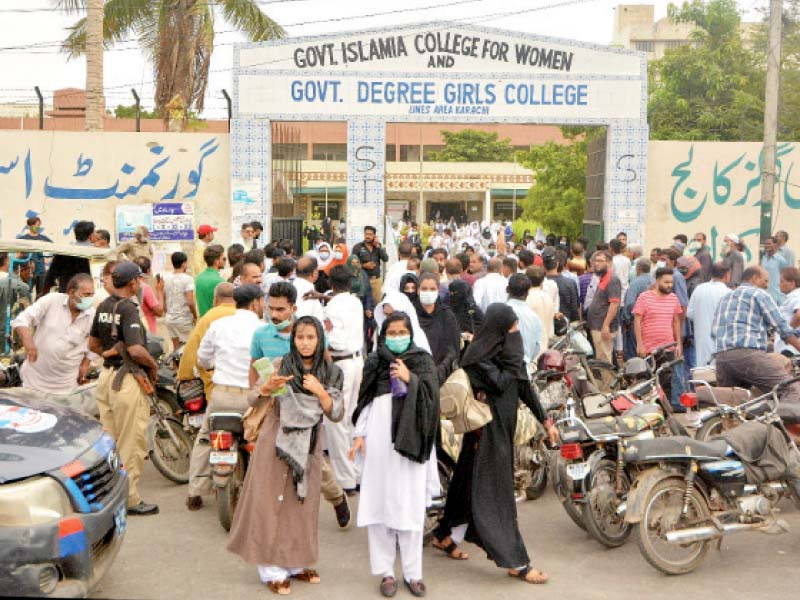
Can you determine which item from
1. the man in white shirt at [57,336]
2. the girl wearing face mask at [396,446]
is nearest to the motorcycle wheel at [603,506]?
the girl wearing face mask at [396,446]

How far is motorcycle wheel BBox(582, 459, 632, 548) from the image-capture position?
20.3 ft

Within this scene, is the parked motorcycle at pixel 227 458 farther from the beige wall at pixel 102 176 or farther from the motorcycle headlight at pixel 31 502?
the beige wall at pixel 102 176

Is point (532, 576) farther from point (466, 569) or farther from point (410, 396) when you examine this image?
point (410, 396)

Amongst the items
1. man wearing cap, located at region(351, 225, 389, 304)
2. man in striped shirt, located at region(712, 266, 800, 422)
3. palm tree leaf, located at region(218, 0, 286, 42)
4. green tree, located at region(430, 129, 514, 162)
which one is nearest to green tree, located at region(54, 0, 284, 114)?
palm tree leaf, located at region(218, 0, 286, 42)

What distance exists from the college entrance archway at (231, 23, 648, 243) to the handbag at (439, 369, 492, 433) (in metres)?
11.9

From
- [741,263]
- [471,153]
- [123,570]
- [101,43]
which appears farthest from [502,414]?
[471,153]

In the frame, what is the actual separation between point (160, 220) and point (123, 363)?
11.4 meters

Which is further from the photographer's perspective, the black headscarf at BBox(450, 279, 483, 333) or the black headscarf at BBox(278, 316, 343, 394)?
the black headscarf at BBox(450, 279, 483, 333)

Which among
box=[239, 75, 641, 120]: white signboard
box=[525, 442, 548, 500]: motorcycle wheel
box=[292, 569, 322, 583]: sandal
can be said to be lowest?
box=[292, 569, 322, 583]: sandal

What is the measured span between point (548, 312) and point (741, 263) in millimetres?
5166

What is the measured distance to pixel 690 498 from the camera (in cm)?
593

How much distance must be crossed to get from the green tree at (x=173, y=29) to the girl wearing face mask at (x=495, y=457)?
61.2 feet

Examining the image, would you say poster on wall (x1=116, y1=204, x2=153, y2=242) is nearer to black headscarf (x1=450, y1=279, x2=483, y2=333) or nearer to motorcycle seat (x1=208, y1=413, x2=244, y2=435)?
black headscarf (x1=450, y1=279, x2=483, y2=333)

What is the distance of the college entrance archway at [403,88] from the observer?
17500 mm
